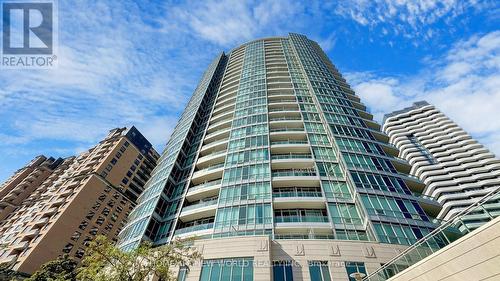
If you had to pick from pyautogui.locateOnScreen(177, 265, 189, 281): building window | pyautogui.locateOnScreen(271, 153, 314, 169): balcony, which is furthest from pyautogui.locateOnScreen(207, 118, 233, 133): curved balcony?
pyautogui.locateOnScreen(177, 265, 189, 281): building window

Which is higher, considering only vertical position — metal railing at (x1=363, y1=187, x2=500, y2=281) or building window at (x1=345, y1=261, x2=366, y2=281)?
building window at (x1=345, y1=261, x2=366, y2=281)

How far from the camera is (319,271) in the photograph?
22734 millimetres

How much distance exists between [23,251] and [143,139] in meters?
41.1

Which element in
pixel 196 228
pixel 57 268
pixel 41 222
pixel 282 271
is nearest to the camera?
pixel 282 271

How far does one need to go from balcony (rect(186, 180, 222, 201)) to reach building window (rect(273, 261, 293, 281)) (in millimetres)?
13804

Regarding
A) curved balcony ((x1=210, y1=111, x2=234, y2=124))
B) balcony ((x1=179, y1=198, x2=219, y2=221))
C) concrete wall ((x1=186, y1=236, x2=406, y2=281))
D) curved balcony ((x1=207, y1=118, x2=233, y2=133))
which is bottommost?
concrete wall ((x1=186, y1=236, x2=406, y2=281))

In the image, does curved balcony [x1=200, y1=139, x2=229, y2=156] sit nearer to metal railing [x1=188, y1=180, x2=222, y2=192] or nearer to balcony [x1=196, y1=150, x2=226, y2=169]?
balcony [x1=196, y1=150, x2=226, y2=169]

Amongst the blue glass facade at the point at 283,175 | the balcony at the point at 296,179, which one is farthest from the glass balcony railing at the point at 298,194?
the balcony at the point at 296,179

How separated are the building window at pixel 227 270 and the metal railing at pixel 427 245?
32.5 ft

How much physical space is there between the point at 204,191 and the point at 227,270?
13.6 metres

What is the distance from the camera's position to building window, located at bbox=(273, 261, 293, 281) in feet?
73.6

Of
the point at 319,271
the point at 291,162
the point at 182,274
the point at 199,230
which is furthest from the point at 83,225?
the point at 319,271

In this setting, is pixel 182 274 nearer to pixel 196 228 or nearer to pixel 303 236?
pixel 196 228

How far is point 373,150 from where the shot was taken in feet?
126
